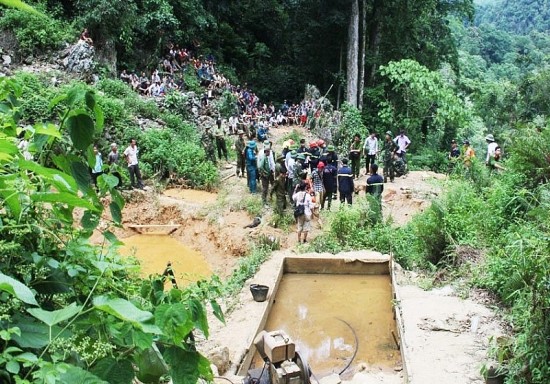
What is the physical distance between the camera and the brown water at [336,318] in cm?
714

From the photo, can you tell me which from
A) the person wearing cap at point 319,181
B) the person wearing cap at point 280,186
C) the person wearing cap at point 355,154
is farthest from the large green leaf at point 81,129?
the person wearing cap at point 355,154

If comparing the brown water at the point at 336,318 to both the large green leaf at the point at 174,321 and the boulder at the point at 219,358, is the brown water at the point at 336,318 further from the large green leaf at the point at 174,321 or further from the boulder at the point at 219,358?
the large green leaf at the point at 174,321

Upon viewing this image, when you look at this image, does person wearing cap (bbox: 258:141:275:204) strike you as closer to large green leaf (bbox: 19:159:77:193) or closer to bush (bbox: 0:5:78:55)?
bush (bbox: 0:5:78:55)

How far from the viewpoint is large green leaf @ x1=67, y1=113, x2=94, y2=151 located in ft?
5.59

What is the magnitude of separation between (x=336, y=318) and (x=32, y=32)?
15134 millimetres

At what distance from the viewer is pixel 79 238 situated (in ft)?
6.47

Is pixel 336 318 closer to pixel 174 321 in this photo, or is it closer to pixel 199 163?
pixel 174 321

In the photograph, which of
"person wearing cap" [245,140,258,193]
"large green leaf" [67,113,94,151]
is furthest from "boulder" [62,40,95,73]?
"large green leaf" [67,113,94,151]

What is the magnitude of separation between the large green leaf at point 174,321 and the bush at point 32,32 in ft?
61.1

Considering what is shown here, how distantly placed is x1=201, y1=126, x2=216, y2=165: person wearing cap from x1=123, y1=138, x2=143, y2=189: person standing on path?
9.33ft

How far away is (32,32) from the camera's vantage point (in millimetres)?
18016

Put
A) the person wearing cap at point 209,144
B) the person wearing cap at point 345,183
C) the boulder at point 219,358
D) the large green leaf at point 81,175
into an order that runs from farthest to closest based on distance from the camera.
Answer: the person wearing cap at point 209,144, the person wearing cap at point 345,183, the boulder at point 219,358, the large green leaf at point 81,175

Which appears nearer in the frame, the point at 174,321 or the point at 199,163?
the point at 174,321

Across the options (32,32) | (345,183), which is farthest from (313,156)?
(32,32)
